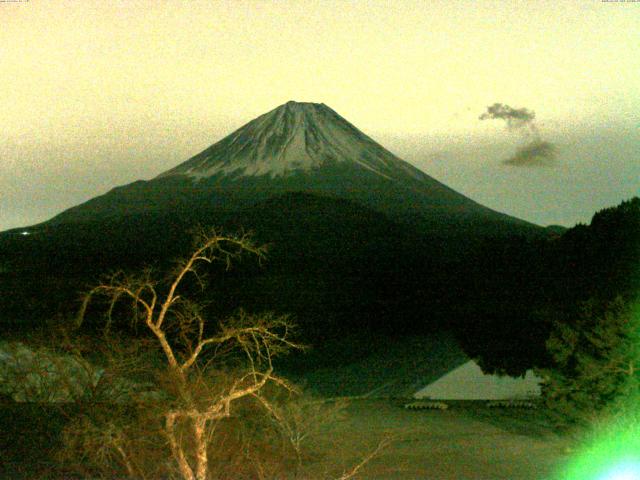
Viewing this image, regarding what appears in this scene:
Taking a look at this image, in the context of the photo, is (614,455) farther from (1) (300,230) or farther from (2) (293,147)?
(2) (293,147)

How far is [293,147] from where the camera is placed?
285 feet

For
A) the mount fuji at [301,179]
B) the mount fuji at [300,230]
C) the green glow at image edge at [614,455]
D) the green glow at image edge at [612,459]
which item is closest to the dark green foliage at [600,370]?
the green glow at image edge at [614,455]

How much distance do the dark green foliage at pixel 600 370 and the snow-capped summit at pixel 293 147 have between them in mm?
72958

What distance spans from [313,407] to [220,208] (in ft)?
218

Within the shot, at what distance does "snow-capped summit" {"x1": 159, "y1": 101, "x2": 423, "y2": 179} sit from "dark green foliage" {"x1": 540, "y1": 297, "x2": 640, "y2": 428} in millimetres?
72958

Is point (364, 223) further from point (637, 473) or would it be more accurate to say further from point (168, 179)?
point (637, 473)

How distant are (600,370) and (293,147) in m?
76.6

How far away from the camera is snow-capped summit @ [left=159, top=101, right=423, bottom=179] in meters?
85.9

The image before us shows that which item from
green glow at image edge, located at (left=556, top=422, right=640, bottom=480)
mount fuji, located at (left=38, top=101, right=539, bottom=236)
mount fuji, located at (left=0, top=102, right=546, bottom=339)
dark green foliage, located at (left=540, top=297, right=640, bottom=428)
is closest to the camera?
green glow at image edge, located at (left=556, top=422, right=640, bottom=480)

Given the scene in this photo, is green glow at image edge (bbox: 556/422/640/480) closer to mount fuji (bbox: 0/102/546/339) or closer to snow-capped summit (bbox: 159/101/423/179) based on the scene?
mount fuji (bbox: 0/102/546/339)

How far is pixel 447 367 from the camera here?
31906mm

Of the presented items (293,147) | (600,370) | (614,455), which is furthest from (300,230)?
(614,455)

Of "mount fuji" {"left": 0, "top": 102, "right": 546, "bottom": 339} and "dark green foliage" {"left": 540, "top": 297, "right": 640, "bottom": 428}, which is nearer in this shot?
"dark green foliage" {"left": 540, "top": 297, "right": 640, "bottom": 428}

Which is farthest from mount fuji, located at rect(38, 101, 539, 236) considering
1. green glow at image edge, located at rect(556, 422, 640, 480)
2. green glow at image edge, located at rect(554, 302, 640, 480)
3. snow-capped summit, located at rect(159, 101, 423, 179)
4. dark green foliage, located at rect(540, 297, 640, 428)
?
green glow at image edge, located at rect(556, 422, 640, 480)
